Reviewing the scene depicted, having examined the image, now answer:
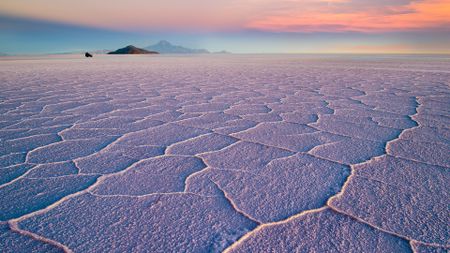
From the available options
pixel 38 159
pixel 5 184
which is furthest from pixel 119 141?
pixel 5 184

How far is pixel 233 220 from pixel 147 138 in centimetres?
107

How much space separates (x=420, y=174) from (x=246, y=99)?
2228 millimetres

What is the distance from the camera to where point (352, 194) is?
1.24 metres

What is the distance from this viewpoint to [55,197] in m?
1.21

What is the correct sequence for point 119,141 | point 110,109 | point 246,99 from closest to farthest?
point 119,141 < point 110,109 < point 246,99

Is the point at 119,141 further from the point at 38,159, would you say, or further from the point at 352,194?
the point at 352,194

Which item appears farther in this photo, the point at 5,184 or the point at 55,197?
the point at 5,184

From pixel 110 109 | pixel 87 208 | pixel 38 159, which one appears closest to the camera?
pixel 87 208

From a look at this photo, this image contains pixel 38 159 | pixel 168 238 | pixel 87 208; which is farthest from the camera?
pixel 38 159

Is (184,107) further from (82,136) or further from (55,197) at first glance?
(55,197)

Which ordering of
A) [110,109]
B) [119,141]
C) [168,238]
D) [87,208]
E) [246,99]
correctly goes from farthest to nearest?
1. [246,99]
2. [110,109]
3. [119,141]
4. [87,208]
5. [168,238]

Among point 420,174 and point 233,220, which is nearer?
point 233,220

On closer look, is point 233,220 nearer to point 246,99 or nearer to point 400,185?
point 400,185

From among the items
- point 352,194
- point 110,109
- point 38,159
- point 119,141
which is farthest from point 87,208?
point 110,109
